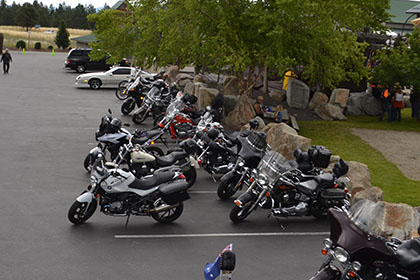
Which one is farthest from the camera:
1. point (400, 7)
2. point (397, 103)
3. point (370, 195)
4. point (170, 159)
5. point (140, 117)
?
point (400, 7)

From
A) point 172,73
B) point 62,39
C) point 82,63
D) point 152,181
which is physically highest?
point 62,39

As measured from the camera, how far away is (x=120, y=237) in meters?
9.66

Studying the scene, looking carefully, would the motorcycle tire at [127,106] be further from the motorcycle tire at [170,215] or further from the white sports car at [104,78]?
the motorcycle tire at [170,215]

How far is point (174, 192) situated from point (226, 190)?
2.34 meters

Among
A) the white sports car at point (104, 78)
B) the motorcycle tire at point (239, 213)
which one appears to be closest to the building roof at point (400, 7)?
the white sports car at point (104, 78)

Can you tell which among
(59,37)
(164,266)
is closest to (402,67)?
(164,266)

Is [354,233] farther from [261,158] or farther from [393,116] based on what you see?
[393,116]

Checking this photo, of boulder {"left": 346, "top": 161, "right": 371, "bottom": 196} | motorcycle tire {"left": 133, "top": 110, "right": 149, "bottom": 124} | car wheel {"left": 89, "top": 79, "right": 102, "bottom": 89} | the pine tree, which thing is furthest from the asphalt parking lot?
the pine tree

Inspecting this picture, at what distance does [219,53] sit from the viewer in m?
20.9

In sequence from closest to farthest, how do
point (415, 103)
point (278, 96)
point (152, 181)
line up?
point (152, 181) → point (415, 103) → point (278, 96)

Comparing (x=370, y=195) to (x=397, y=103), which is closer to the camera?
(x=370, y=195)

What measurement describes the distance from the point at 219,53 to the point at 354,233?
49.2 feet

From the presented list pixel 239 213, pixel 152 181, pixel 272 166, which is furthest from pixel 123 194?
pixel 272 166

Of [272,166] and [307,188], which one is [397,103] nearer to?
[307,188]
